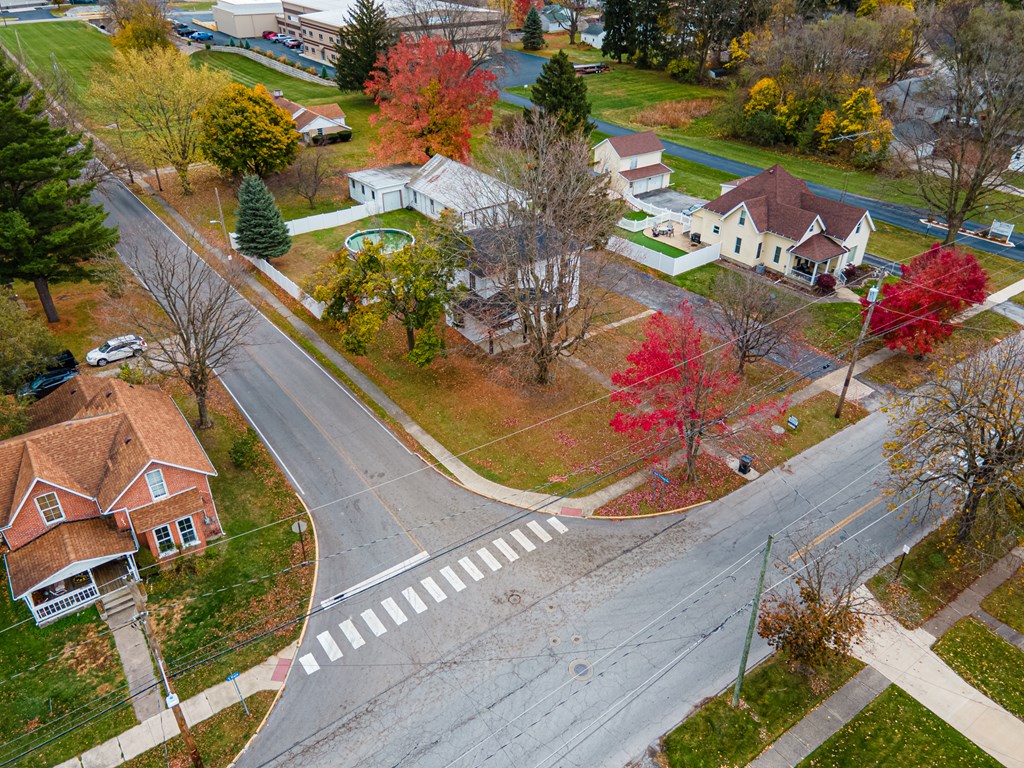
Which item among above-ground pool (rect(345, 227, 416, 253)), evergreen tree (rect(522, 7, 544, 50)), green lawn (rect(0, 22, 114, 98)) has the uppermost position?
evergreen tree (rect(522, 7, 544, 50))

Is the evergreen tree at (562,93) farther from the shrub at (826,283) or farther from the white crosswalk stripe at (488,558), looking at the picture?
the white crosswalk stripe at (488,558)

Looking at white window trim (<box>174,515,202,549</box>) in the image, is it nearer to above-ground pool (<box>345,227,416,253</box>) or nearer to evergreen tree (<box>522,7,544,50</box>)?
above-ground pool (<box>345,227,416,253</box>)

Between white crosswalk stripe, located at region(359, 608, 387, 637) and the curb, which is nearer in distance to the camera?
the curb

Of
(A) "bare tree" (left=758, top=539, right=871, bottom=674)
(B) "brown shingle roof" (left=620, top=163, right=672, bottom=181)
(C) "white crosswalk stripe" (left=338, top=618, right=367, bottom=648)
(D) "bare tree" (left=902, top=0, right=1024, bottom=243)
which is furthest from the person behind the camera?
A: (B) "brown shingle roof" (left=620, top=163, right=672, bottom=181)

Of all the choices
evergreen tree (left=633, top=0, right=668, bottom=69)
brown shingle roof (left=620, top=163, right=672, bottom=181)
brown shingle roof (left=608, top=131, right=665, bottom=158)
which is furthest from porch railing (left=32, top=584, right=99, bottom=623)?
evergreen tree (left=633, top=0, right=668, bottom=69)

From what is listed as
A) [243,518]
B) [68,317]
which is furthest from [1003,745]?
[68,317]

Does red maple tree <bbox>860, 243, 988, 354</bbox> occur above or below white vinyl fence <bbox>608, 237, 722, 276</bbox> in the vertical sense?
above

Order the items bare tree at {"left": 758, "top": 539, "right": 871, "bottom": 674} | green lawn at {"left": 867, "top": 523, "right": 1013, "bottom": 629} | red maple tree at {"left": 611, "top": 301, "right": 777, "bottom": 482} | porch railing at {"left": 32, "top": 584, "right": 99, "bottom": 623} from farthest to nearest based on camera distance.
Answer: red maple tree at {"left": 611, "top": 301, "right": 777, "bottom": 482}, green lawn at {"left": 867, "top": 523, "right": 1013, "bottom": 629}, porch railing at {"left": 32, "top": 584, "right": 99, "bottom": 623}, bare tree at {"left": 758, "top": 539, "right": 871, "bottom": 674}
